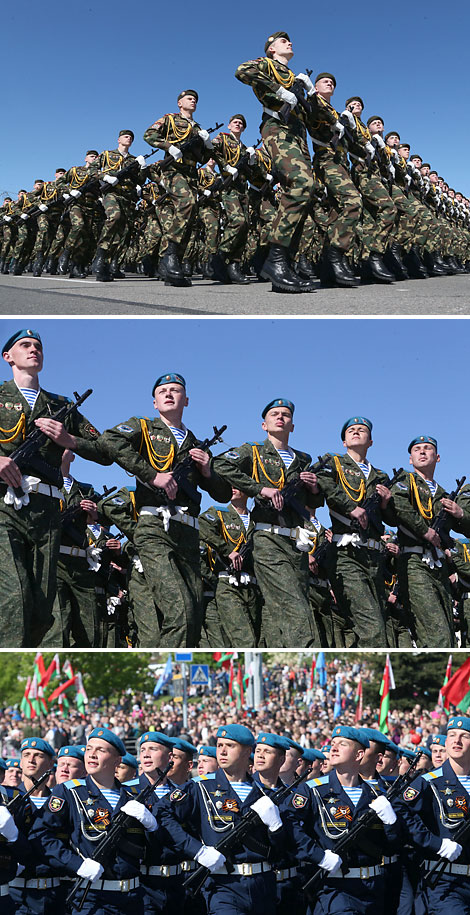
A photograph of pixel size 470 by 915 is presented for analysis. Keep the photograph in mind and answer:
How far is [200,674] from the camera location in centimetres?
2336

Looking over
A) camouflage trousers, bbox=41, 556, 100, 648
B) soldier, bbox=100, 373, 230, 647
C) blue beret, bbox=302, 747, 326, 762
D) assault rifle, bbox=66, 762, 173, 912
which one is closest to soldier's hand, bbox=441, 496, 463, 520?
soldier, bbox=100, 373, 230, 647

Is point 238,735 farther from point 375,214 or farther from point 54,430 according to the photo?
point 375,214

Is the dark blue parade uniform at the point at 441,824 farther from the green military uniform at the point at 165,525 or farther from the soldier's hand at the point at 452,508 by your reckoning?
the soldier's hand at the point at 452,508

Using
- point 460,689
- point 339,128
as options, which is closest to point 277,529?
point 339,128

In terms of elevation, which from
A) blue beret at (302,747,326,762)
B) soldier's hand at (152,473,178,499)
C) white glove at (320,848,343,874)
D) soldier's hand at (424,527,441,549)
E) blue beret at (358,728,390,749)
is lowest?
white glove at (320,848,343,874)

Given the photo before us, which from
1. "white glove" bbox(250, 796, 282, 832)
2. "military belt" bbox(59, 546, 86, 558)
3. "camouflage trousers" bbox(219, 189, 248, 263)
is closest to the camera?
"white glove" bbox(250, 796, 282, 832)

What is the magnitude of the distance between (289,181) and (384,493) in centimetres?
295

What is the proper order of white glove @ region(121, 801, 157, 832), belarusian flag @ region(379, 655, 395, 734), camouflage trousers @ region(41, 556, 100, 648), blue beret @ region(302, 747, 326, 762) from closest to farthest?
white glove @ region(121, 801, 157, 832) < blue beret @ region(302, 747, 326, 762) < camouflage trousers @ region(41, 556, 100, 648) < belarusian flag @ region(379, 655, 395, 734)

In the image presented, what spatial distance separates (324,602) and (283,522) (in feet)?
9.82

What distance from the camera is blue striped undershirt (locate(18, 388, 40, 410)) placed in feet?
23.7

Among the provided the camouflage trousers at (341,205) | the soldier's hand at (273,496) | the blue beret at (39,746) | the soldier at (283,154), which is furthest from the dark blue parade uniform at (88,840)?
the camouflage trousers at (341,205)

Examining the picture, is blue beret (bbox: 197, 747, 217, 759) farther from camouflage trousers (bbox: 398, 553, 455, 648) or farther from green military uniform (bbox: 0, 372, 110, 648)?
camouflage trousers (bbox: 398, 553, 455, 648)

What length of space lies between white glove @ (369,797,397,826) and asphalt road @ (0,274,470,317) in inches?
160

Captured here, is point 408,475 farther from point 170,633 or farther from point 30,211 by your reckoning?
point 30,211
